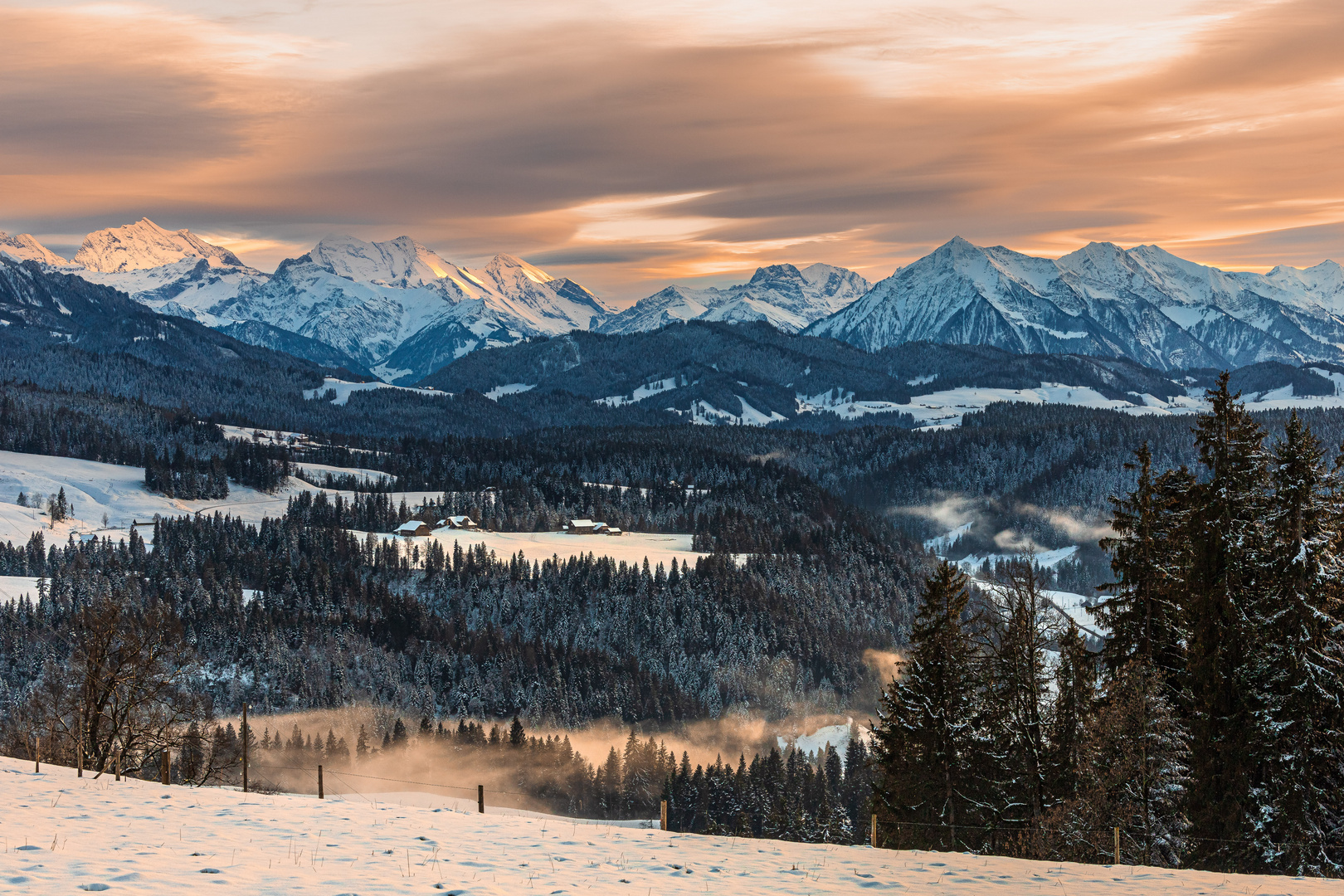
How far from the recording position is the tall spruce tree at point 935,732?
169 ft

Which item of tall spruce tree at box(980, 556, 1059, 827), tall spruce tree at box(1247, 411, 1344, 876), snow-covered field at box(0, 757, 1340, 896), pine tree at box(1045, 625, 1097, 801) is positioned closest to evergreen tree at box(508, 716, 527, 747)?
tall spruce tree at box(980, 556, 1059, 827)

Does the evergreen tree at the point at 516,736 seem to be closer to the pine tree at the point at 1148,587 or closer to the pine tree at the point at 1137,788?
the pine tree at the point at 1148,587

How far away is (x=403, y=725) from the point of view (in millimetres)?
178000

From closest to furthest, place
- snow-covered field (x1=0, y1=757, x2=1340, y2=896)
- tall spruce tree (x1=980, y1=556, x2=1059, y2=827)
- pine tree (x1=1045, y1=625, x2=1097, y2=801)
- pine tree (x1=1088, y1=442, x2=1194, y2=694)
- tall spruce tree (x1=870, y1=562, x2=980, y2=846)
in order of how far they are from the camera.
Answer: snow-covered field (x1=0, y1=757, x2=1340, y2=896) < pine tree (x1=1045, y1=625, x2=1097, y2=801) < tall spruce tree (x1=980, y1=556, x2=1059, y2=827) < pine tree (x1=1088, y1=442, x2=1194, y2=694) < tall spruce tree (x1=870, y1=562, x2=980, y2=846)

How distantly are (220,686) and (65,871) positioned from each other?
178m

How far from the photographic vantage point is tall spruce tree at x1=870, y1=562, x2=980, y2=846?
2032 inches

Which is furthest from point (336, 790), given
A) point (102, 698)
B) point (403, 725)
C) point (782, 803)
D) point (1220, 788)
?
point (1220, 788)

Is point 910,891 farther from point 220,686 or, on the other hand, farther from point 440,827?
point 220,686

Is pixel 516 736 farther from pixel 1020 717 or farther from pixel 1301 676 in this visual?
pixel 1301 676

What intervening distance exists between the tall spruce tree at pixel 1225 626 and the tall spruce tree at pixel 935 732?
1020cm

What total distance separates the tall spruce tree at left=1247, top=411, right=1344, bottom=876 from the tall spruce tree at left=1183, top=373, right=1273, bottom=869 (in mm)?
653

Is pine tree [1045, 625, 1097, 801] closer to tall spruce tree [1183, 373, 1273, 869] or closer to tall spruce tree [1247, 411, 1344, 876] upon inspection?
tall spruce tree [1183, 373, 1273, 869]

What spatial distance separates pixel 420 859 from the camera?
2959 cm

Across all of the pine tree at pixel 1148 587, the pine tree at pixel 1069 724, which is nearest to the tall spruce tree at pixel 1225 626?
the pine tree at pixel 1148 587
